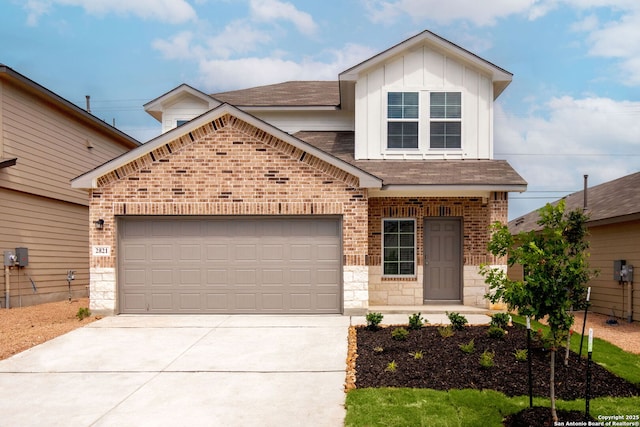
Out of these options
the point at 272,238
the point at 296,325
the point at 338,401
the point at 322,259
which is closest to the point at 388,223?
the point at 322,259

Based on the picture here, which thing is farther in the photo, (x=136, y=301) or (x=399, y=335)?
(x=136, y=301)

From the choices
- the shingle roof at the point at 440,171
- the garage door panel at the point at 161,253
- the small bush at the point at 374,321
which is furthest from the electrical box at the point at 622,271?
the garage door panel at the point at 161,253

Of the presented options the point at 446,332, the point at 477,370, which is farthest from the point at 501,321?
the point at 477,370

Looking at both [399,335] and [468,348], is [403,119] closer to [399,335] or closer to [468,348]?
[399,335]

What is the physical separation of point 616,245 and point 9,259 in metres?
17.1

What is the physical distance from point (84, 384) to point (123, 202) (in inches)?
225

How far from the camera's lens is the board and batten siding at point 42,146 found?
48.3ft

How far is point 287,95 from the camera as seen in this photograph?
57.2 feet

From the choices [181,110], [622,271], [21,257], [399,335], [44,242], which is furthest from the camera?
[181,110]

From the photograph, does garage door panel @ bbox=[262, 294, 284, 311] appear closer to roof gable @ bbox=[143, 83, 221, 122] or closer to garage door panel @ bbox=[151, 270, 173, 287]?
garage door panel @ bbox=[151, 270, 173, 287]

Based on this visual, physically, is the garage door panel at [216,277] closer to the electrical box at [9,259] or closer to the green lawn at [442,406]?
the green lawn at [442,406]

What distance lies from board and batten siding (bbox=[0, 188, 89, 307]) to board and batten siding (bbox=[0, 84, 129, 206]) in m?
0.39

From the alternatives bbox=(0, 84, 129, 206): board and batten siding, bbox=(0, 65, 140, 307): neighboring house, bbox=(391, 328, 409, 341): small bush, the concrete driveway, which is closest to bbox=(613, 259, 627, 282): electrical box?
bbox=(391, 328, 409, 341): small bush

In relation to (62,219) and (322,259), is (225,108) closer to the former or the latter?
(322,259)
